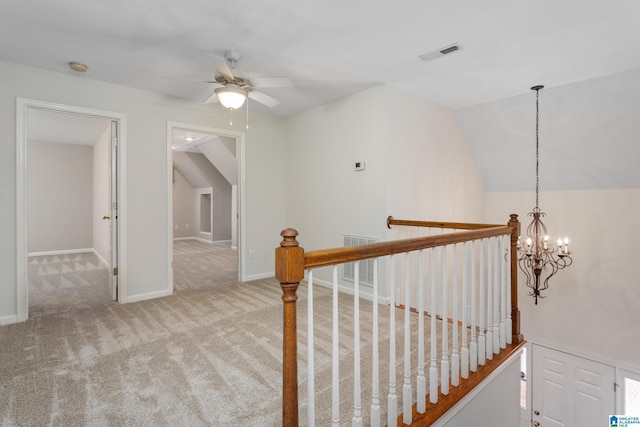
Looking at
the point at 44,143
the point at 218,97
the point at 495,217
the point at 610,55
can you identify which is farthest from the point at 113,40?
the point at 44,143

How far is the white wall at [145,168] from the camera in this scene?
3.05 metres

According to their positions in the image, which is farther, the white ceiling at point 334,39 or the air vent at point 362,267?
the air vent at point 362,267

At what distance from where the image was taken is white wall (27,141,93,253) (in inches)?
278

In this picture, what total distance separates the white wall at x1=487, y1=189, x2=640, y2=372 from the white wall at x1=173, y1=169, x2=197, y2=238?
833 cm

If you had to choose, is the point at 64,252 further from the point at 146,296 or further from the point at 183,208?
the point at 146,296

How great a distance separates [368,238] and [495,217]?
9.05ft

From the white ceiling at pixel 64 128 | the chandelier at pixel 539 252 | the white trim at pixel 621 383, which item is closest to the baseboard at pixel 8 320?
the white ceiling at pixel 64 128

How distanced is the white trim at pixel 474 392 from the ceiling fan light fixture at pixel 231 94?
Answer: 2703 millimetres

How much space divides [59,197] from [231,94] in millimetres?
6866

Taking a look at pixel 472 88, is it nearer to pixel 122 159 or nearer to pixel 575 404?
pixel 122 159

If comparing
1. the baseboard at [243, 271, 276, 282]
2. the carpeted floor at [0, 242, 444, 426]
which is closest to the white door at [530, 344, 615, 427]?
the carpeted floor at [0, 242, 444, 426]

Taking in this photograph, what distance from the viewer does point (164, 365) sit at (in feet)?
7.38

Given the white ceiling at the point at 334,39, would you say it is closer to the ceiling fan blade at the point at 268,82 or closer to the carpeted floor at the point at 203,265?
the ceiling fan blade at the point at 268,82

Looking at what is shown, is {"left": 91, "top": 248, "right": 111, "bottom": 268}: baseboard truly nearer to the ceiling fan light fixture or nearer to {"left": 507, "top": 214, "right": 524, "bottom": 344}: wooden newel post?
the ceiling fan light fixture
